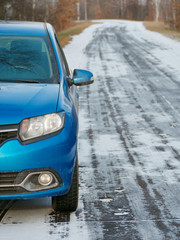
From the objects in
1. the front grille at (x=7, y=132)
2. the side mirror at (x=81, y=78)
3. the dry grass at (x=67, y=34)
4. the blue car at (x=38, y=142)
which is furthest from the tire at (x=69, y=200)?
the dry grass at (x=67, y=34)

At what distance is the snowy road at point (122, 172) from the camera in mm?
4340

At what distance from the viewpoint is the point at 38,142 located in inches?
162

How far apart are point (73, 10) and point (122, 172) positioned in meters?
47.2

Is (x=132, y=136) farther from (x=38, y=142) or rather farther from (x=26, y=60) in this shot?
(x=38, y=142)

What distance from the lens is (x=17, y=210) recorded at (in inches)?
189

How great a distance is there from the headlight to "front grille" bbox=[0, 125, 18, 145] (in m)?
0.05

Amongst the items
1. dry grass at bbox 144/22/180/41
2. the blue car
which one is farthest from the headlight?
dry grass at bbox 144/22/180/41

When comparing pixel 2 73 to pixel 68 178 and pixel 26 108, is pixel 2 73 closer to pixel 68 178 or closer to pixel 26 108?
pixel 26 108

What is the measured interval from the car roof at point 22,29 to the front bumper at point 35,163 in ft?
6.26

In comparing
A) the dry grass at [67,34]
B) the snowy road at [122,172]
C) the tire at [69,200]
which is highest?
the tire at [69,200]

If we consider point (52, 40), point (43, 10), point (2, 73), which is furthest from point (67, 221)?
point (43, 10)

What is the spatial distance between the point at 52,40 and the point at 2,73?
0.77 meters

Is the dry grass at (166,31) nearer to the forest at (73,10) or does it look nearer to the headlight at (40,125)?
the forest at (73,10)

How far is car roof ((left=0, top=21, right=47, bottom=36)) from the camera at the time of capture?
5.77 metres
